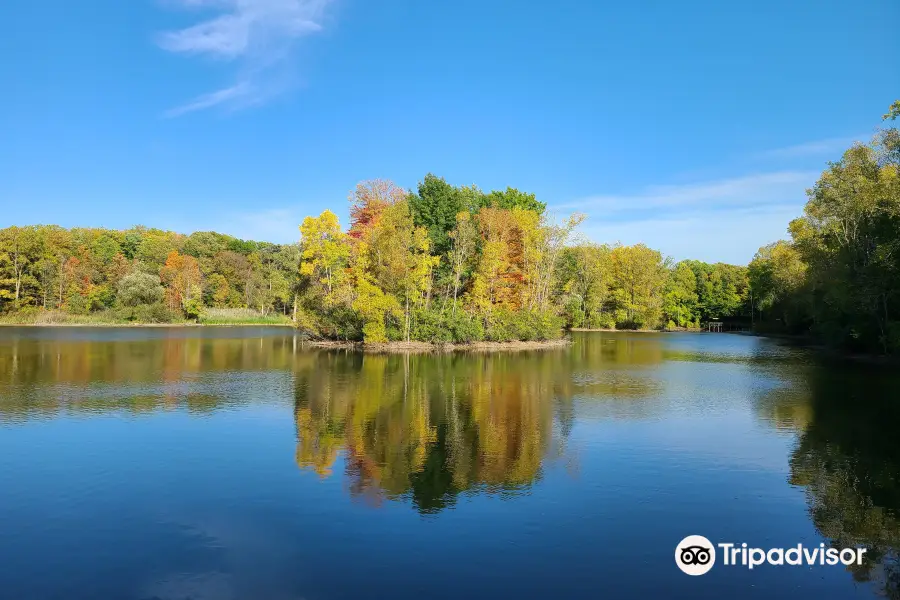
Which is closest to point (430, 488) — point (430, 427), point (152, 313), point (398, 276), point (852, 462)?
point (430, 427)

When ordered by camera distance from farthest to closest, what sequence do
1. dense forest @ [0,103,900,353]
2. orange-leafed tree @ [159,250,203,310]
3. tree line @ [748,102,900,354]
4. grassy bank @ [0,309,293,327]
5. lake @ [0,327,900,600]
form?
orange-leafed tree @ [159,250,203,310] < grassy bank @ [0,309,293,327] < dense forest @ [0,103,900,353] < tree line @ [748,102,900,354] < lake @ [0,327,900,600]

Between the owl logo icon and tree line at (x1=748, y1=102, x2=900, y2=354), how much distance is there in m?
28.6

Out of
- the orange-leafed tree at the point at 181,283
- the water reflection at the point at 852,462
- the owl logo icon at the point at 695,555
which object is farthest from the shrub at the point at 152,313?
the owl logo icon at the point at 695,555

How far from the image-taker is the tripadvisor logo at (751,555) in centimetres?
864

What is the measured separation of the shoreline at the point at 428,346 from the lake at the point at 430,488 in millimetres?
17224

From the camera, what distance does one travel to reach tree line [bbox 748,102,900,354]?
32781mm

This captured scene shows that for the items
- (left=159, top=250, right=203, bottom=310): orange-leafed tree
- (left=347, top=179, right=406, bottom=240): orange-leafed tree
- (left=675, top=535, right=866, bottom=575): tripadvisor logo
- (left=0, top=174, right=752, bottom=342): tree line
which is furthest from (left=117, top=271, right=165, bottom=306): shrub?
(left=675, top=535, right=866, bottom=575): tripadvisor logo

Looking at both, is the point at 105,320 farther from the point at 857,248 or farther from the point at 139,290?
the point at 857,248

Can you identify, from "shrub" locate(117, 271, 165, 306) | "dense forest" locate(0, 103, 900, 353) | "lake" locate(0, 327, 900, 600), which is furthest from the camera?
"shrub" locate(117, 271, 165, 306)

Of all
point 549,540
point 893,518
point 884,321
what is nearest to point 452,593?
point 549,540

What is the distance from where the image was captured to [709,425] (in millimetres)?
17891

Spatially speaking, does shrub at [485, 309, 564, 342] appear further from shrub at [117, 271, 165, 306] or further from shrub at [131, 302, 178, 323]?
shrub at [117, 271, 165, 306]

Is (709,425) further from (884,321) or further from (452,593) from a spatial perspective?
(884,321)

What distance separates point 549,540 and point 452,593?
2.27 metres
